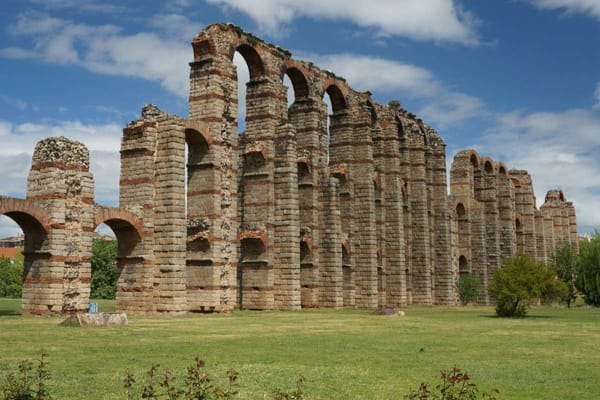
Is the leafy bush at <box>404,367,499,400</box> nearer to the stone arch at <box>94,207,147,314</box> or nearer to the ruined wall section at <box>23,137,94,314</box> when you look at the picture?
the ruined wall section at <box>23,137,94,314</box>

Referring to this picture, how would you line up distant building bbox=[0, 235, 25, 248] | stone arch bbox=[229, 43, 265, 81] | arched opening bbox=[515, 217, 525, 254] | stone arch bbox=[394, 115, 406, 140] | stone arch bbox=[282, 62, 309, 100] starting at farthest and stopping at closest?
distant building bbox=[0, 235, 25, 248] < arched opening bbox=[515, 217, 525, 254] < stone arch bbox=[394, 115, 406, 140] < stone arch bbox=[282, 62, 309, 100] < stone arch bbox=[229, 43, 265, 81]

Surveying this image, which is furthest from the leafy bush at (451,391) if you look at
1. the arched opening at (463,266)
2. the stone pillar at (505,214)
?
the stone pillar at (505,214)

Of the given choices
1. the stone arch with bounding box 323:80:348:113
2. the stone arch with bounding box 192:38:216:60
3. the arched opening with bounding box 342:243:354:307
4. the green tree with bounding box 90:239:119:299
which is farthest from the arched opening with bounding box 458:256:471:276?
the stone arch with bounding box 192:38:216:60

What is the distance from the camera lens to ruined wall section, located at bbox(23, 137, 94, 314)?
75.4ft

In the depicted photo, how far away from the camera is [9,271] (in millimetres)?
65250

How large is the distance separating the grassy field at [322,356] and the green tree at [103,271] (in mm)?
38772

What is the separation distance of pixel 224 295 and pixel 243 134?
9.27m

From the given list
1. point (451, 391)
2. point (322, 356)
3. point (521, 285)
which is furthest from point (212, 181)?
point (451, 391)

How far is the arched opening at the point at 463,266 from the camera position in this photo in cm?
5559

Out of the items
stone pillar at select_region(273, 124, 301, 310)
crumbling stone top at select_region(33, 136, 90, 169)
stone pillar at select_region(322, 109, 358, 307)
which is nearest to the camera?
crumbling stone top at select_region(33, 136, 90, 169)

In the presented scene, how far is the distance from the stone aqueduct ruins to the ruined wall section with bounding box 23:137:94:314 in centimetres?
4

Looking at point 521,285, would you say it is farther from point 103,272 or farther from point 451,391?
point 103,272

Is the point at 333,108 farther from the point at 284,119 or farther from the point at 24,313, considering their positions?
the point at 24,313

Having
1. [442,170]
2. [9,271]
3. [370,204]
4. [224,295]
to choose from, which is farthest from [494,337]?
[9,271]
